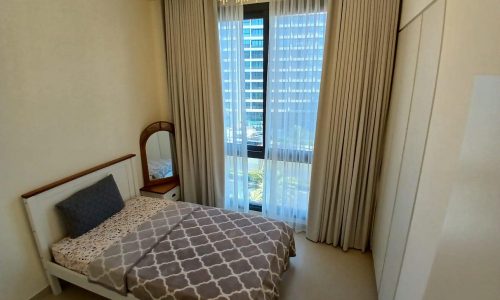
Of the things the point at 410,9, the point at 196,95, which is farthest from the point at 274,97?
the point at 410,9

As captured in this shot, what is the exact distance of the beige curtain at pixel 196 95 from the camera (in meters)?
2.66

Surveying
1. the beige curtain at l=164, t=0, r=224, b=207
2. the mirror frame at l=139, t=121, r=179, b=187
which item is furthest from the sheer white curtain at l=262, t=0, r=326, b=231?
the mirror frame at l=139, t=121, r=179, b=187

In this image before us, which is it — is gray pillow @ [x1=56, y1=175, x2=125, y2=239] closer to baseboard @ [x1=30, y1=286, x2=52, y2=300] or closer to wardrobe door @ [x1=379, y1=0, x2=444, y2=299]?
baseboard @ [x1=30, y1=286, x2=52, y2=300]

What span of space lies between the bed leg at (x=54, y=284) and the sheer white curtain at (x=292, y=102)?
2.10 meters

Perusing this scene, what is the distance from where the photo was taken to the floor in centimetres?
204

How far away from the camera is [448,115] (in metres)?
0.93

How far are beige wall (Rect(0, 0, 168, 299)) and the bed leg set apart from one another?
86 mm

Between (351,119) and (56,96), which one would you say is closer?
(56,96)

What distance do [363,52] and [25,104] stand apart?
2.73m

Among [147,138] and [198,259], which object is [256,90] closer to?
[147,138]

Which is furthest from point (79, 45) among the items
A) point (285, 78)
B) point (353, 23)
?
point (353, 23)

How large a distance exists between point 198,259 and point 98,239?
90 centimetres

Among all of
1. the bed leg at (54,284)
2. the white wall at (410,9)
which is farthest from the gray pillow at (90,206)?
the white wall at (410,9)

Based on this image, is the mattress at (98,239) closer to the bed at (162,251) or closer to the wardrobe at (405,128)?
the bed at (162,251)
